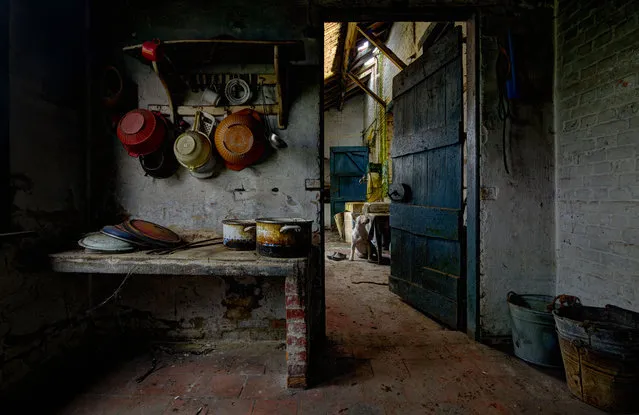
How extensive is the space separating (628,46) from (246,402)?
3259mm

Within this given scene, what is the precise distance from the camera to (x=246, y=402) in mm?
1888

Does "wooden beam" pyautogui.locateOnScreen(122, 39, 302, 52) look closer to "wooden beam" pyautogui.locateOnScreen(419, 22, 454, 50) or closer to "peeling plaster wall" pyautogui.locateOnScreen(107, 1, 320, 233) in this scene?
"peeling plaster wall" pyautogui.locateOnScreen(107, 1, 320, 233)

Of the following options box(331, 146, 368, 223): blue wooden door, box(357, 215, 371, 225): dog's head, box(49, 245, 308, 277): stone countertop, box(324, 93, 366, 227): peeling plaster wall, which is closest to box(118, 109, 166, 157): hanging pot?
box(49, 245, 308, 277): stone countertop

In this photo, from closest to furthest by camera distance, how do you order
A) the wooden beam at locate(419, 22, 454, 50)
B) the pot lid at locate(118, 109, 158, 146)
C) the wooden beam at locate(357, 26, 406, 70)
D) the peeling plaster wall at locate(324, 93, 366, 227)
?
the pot lid at locate(118, 109, 158, 146)
the wooden beam at locate(419, 22, 454, 50)
the wooden beam at locate(357, 26, 406, 70)
the peeling plaster wall at locate(324, 93, 366, 227)

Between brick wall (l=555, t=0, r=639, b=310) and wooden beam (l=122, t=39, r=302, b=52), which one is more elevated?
wooden beam (l=122, t=39, r=302, b=52)

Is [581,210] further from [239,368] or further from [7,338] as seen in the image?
[7,338]

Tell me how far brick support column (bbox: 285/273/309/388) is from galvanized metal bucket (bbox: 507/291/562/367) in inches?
62.4

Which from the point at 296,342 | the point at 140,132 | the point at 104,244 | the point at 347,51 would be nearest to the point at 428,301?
the point at 296,342

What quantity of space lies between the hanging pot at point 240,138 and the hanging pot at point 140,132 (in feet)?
1.47

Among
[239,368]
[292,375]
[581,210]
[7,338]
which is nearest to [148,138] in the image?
[7,338]

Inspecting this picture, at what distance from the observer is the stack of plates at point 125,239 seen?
2.00 meters

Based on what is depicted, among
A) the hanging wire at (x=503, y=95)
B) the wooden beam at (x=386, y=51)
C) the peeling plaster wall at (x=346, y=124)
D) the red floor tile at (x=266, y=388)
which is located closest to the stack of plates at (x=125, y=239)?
the red floor tile at (x=266, y=388)

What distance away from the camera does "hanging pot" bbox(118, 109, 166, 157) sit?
2.30m

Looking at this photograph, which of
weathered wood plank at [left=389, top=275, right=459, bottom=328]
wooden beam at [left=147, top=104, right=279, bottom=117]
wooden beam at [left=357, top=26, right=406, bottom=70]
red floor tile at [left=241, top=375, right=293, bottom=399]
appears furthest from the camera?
wooden beam at [left=357, top=26, right=406, bottom=70]
